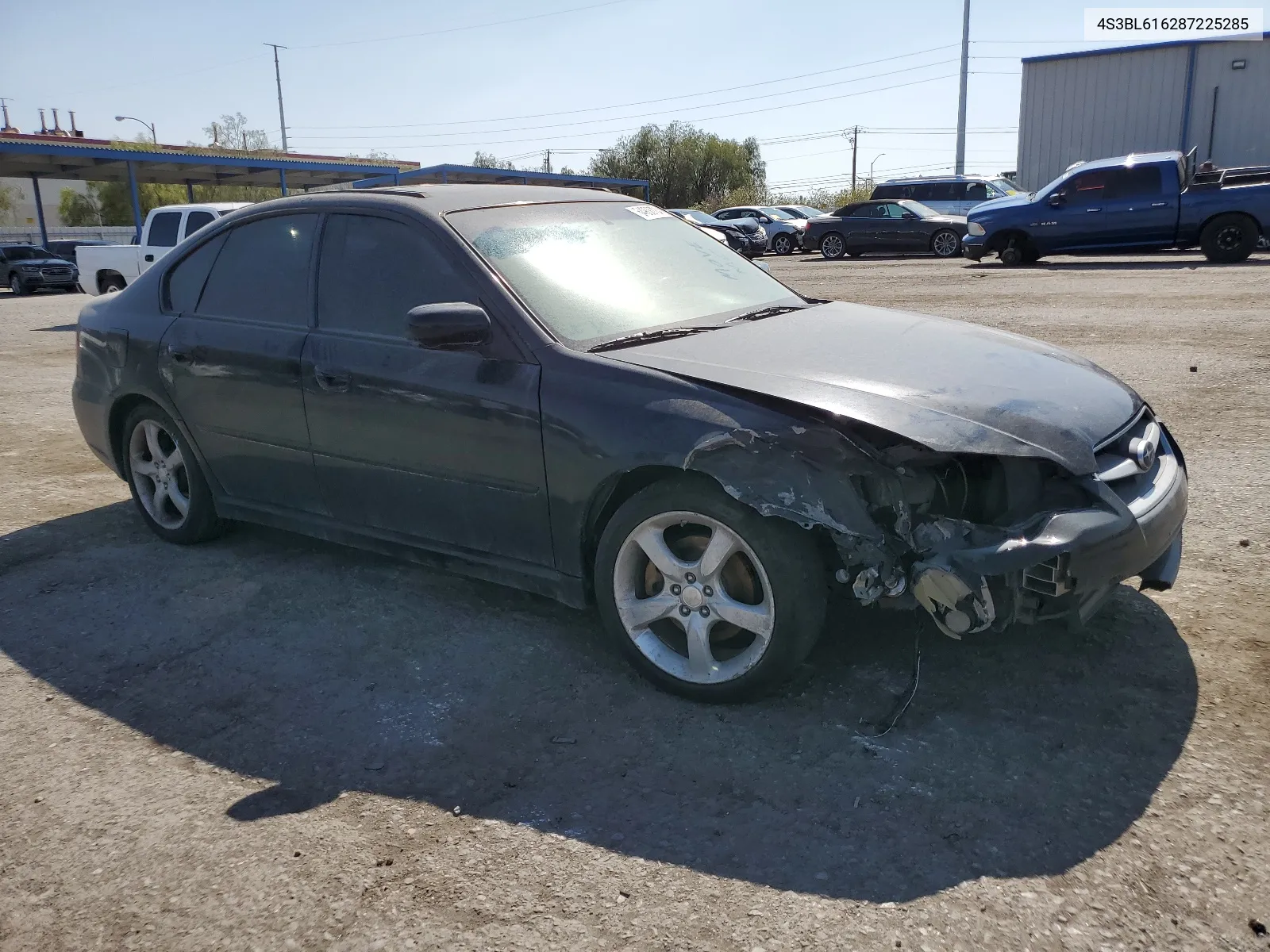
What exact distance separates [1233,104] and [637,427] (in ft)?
117

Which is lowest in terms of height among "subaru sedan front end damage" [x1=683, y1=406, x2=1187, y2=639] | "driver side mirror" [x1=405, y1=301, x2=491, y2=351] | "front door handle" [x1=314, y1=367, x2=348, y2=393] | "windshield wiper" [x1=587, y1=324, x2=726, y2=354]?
"subaru sedan front end damage" [x1=683, y1=406, x2=1187, y2=639]

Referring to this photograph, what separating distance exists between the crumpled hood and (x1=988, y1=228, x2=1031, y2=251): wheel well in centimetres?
1589

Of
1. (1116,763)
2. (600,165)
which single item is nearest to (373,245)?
(1116,763)

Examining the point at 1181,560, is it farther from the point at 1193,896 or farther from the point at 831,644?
the point at 1193,896

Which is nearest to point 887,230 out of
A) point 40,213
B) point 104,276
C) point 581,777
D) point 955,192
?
point 955,192

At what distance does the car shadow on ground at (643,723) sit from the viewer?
2664 millimetres

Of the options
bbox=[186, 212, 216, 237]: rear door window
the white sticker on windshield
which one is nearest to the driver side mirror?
the white sticker on windshield

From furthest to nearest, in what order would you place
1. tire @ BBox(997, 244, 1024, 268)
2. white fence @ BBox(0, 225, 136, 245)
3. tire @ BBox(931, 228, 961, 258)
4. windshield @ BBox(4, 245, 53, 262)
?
1. white fence @ BBox(0, 225, 136, 245)
2. windshield @ BBox(4, 245, 53, 262)
3. tire @ BBox(931, 228, 961, 258)
4. tire @ BBox(997, 244, 1024, 268)

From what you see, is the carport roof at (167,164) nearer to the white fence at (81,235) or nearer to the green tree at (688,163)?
the white fence at (81,235)

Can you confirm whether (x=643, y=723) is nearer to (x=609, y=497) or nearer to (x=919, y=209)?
(x=609, y=497)

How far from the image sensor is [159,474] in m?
5.14

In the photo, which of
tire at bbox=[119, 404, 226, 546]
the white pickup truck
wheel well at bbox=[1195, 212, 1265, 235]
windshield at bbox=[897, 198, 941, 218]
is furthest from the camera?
windshield at bbox=[897, 198, 941, 218]

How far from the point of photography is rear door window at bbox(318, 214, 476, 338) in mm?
3916

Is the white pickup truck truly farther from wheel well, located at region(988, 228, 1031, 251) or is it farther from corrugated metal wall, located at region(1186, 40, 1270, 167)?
corrugated metal wall, located at region(1186, 40, 1270, 167)
